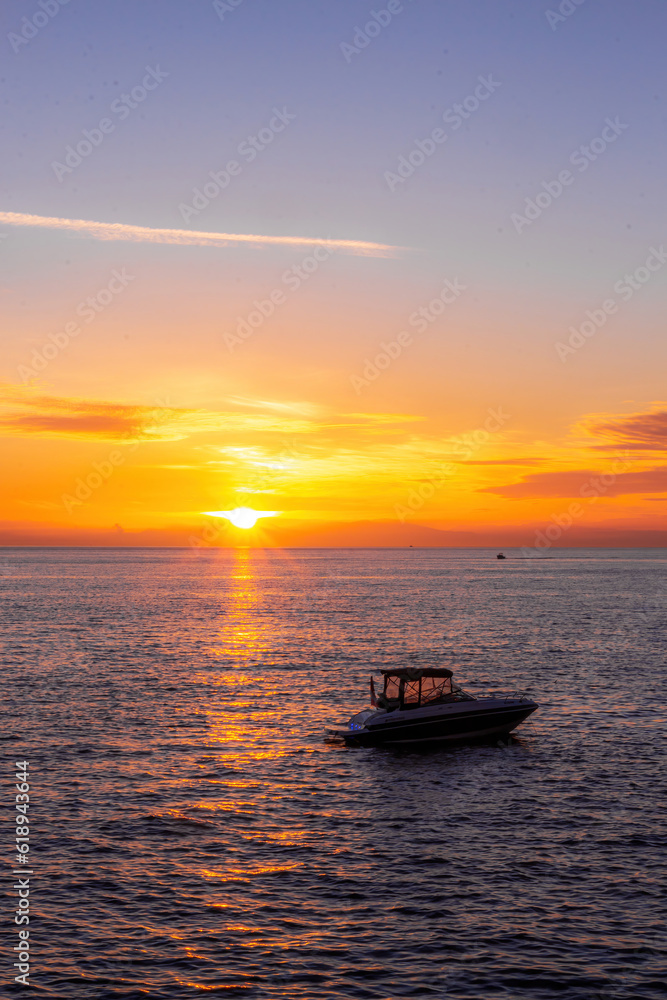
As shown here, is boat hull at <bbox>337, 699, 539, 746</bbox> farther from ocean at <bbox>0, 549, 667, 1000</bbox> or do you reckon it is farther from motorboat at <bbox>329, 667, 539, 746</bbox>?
ocean at <bbox>0, 549, 667, 1000</bbox>

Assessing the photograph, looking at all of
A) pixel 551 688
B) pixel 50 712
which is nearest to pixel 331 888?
pixel 50 712

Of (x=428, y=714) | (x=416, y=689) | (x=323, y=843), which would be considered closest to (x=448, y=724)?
(x=428, y=714)

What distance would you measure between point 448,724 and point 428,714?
1.38 meters

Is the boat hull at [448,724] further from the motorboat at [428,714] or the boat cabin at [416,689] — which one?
the boat cabin at [416,689]

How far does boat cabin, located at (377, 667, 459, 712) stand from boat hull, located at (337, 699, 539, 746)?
806 mm

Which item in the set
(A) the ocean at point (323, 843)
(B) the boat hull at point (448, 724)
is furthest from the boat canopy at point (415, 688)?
(A) the ocean at point (323, 843)

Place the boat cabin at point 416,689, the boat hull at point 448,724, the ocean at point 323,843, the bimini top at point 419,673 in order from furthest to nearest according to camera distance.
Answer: the bimini top at point 419,673, the boat cabin at point 416,689, the boat hull at point 448,724, the ocean at point 323,843

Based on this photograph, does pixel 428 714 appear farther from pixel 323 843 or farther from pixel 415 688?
pixel 323 843

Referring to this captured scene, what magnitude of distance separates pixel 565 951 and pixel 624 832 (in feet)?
33.2

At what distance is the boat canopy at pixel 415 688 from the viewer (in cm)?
4800

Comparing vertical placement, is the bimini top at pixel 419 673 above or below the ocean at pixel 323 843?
above

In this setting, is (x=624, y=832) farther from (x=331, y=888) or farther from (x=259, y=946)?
(x=259, y=946)

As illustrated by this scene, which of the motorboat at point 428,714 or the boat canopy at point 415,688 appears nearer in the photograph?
the motorboat at point 428,714

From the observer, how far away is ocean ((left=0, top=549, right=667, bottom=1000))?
22531 millimetres
